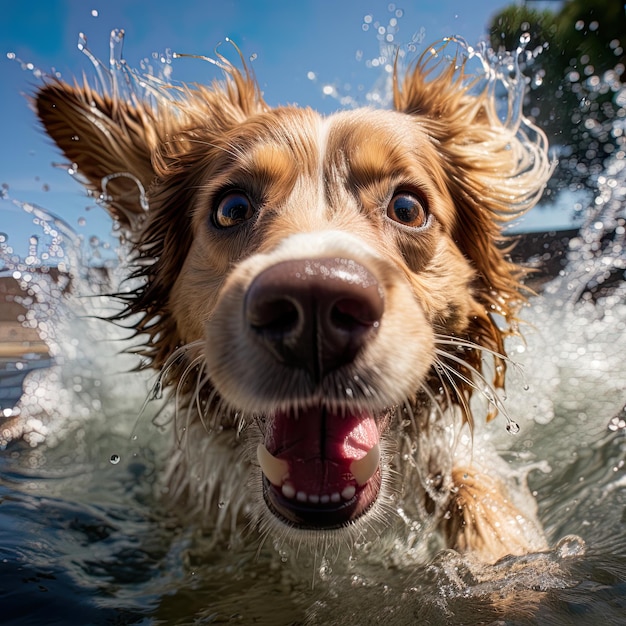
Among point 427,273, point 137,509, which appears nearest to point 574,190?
point 427,273

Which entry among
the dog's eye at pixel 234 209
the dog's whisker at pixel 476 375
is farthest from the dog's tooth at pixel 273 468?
the dog's eye at pixel 234 209

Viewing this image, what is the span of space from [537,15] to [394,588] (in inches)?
448

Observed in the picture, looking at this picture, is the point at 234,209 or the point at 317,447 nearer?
the point at 317,447

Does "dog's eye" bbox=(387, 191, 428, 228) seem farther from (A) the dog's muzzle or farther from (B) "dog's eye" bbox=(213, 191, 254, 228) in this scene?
(A) the dog's muzzle

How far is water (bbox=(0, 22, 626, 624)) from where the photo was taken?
2.30 meters

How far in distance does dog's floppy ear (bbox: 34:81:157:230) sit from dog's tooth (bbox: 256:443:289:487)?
193 centimetres

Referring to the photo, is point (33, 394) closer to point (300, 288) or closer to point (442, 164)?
point (442, 164)

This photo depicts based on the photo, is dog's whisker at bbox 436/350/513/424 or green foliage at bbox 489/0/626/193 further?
green foliage at bbox 489/0/626/193

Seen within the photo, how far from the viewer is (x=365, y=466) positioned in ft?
7.44

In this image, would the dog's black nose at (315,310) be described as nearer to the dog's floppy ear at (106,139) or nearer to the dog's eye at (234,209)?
the dog's eye at (234,209)

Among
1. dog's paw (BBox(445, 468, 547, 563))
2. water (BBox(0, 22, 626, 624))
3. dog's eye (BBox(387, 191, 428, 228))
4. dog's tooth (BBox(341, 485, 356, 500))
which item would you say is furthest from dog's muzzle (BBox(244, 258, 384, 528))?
dog's eye (BBox(387, 191, 428, 228))

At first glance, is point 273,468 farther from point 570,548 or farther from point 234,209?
point 570,548

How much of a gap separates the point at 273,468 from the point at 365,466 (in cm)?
34

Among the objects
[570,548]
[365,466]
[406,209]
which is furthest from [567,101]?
[365,466]
